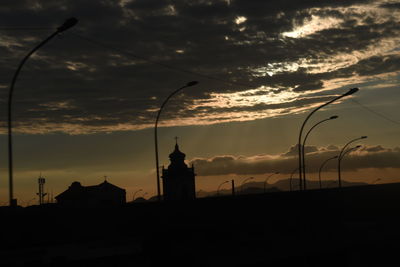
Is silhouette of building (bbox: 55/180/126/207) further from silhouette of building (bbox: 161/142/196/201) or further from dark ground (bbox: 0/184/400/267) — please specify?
dark ground (bbox: 0/184/400/267)

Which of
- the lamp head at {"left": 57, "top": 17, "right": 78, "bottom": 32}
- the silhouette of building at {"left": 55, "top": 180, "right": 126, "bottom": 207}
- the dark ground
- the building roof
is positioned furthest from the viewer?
the building roof

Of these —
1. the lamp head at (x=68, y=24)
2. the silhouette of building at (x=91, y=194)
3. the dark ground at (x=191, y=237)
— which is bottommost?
A: the dark ground at (x=191, y=237)

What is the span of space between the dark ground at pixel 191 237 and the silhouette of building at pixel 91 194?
82346 mm

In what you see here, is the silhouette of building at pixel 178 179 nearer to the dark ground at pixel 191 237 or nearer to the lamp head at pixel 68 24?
the dark ground at pixel 191 237

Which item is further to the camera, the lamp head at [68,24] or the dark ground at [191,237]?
the dark ground at [191,237]

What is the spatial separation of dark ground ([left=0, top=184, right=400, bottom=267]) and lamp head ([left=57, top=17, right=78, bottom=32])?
30.8ft

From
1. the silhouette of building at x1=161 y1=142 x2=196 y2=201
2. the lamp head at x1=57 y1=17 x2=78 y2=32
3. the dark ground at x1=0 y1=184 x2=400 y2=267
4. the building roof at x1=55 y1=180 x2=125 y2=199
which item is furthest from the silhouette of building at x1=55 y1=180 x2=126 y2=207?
the lamp head at x1=57 y1=17 x2=78 y2=32

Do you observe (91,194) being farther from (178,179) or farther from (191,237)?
(191,237)

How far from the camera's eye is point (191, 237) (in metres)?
36.7

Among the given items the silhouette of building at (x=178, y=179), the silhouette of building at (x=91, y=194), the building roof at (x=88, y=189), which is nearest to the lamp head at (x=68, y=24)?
the silhouette of building at (x=178, y=179)

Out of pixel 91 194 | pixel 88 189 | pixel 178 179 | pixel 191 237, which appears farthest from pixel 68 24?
pixel 88 189

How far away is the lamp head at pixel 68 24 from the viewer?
22.5 meters

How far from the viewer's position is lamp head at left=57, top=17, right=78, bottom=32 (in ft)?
73.8

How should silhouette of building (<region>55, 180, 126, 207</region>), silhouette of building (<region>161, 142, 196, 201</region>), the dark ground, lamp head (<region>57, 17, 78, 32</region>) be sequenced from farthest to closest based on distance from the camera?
silhouette of building (<region>55, 180, 126, 207</region>), silhouette of building (<region>161, 142, 196, 201</region>), the dark ground, lamp head (<region>57, 17, 78, 32</region>)
